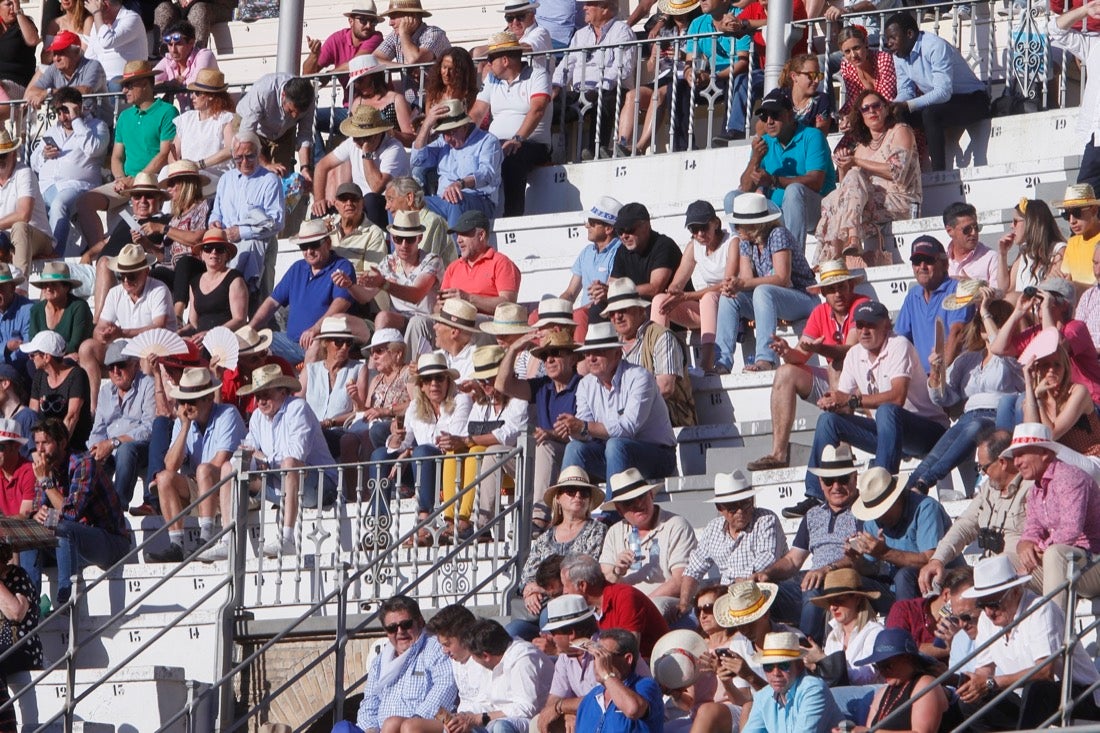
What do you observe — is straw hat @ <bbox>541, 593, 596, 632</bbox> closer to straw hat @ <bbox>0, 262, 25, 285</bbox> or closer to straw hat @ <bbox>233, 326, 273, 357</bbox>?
straw hat @ <bbox>233, 326, 273, 357</bbox>

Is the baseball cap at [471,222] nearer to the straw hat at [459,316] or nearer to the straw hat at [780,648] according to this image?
the straw hat at [459,316]

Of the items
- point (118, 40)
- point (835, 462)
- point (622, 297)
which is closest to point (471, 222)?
point (622, 297)

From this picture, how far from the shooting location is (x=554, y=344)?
15461 millimetres

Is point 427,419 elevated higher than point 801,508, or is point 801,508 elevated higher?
point 427,419

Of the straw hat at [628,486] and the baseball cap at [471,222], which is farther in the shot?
the baseball cap at [471,222]

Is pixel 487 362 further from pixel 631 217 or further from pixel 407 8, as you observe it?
pixel 407 8

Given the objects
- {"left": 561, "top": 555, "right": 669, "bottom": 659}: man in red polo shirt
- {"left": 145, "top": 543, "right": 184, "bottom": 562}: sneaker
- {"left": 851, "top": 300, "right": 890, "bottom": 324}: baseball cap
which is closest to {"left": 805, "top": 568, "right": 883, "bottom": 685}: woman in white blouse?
{"left": 561, "top": 555, "right": 669, "bottom": 659}: man in red polo shirt

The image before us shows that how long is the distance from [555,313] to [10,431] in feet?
11.5

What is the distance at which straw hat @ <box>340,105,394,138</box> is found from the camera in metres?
18.9

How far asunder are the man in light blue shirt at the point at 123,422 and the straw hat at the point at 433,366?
201 cm


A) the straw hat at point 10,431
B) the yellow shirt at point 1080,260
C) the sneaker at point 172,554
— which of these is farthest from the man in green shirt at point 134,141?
the yellow shirt at point 1080,260

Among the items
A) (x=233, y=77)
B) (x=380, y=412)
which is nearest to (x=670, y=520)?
(x=380, y=412)

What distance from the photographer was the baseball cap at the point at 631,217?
55.4 feet

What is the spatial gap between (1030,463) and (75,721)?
5.36m
